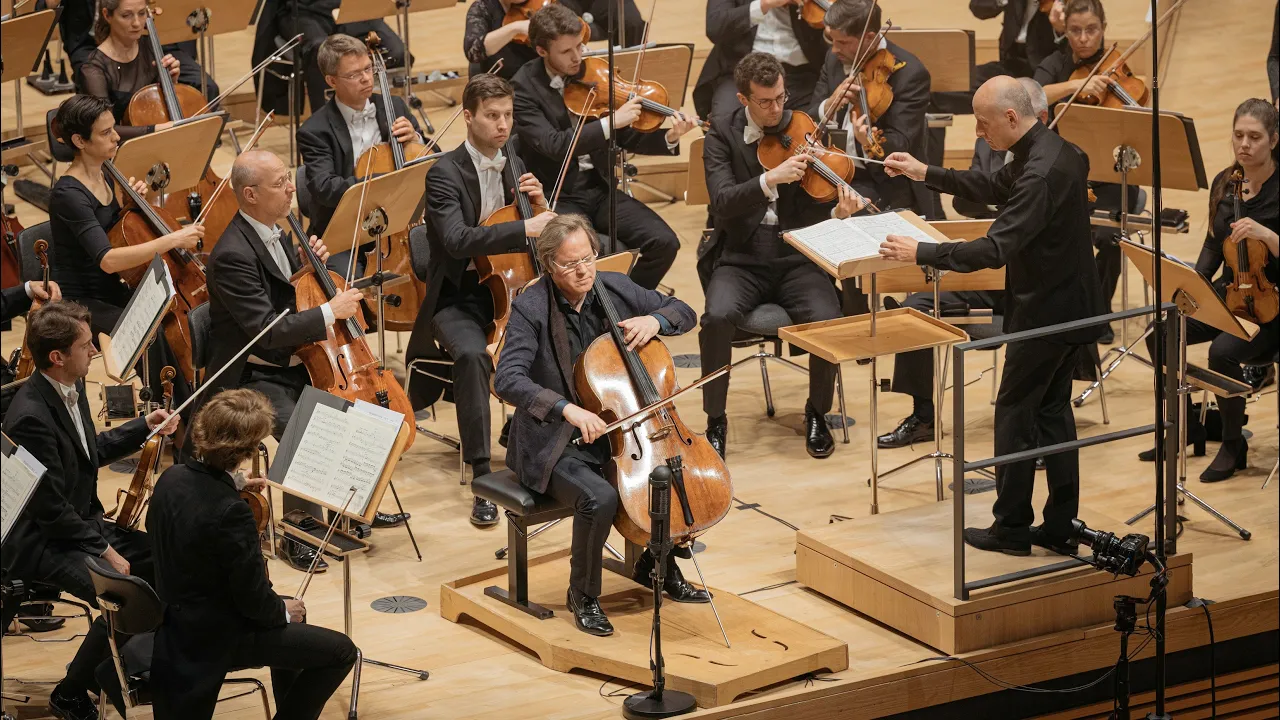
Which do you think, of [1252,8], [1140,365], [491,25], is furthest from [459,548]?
[1252,8]

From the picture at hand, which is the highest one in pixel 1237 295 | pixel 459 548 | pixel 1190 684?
pixel 1237 295

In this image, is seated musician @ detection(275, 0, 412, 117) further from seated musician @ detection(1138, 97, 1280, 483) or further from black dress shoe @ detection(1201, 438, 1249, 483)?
black dress shoe @ detection(1201, 438, 1249, 483)

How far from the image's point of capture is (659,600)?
155 inches

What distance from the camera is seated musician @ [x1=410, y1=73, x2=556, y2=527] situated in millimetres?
5180

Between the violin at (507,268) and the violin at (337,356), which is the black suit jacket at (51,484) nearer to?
the violin at (337,356)

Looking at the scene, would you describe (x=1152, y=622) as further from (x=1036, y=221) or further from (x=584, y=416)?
(x=584, y=416)

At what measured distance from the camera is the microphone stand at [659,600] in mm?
3846

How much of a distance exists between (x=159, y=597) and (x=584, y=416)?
3.65ft

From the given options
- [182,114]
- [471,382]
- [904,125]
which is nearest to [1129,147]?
[904,125]

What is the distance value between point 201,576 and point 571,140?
2626 mm

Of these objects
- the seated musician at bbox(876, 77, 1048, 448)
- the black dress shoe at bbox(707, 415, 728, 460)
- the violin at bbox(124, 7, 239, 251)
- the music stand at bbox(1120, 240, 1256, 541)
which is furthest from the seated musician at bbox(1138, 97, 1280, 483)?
the violin at bbox(124, 7, 239, 251)

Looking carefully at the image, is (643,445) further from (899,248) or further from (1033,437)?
(1033,437)

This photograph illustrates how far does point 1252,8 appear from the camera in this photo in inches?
355

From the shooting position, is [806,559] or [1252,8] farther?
[1252,8]
